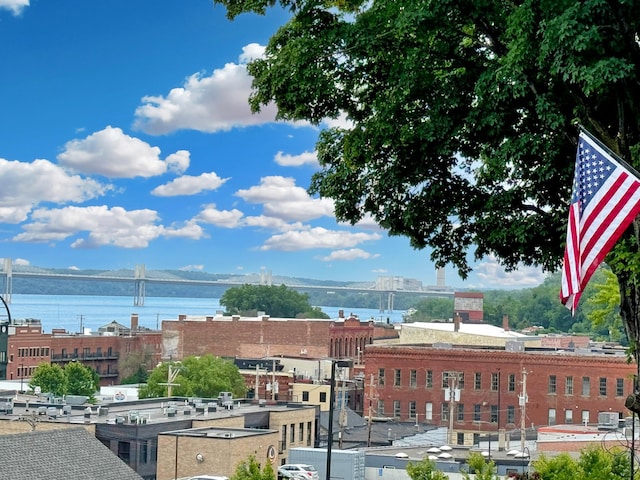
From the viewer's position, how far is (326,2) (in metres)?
16.8

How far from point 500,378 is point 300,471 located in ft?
120

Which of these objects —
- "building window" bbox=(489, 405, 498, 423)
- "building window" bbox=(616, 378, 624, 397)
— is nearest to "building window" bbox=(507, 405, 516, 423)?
"building window" bbox=(489, 405, 498, 423)

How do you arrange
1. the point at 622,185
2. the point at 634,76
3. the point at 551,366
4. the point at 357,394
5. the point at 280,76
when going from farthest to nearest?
the point at 357,394 → the point at 551,366 → the point at 280,76 → the point at 634,76 → the point at 622,185

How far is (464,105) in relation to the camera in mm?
16500

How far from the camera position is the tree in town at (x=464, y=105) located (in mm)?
14516

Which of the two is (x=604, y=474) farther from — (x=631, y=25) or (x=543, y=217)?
(x=631, y=25)

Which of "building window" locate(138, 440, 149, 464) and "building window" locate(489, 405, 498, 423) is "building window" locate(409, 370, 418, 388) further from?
"building window" locate(138, 440, 149, 464)

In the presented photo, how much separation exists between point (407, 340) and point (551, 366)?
89.7 feet

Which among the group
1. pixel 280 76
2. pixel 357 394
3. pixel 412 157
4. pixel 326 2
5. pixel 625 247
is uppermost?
pixel 326 2

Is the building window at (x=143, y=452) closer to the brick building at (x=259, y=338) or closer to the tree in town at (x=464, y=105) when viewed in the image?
the tree in town at (x=464, y=105)

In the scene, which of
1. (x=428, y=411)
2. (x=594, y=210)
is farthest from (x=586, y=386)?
(x=594, y=210)

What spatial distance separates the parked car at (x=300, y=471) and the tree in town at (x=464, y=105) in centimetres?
3151

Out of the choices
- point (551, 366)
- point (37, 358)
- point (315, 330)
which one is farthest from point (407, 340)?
point (37, 358)

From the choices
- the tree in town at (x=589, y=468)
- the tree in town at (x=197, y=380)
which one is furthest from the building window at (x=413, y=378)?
the tree in town at (x=589, y=468)
